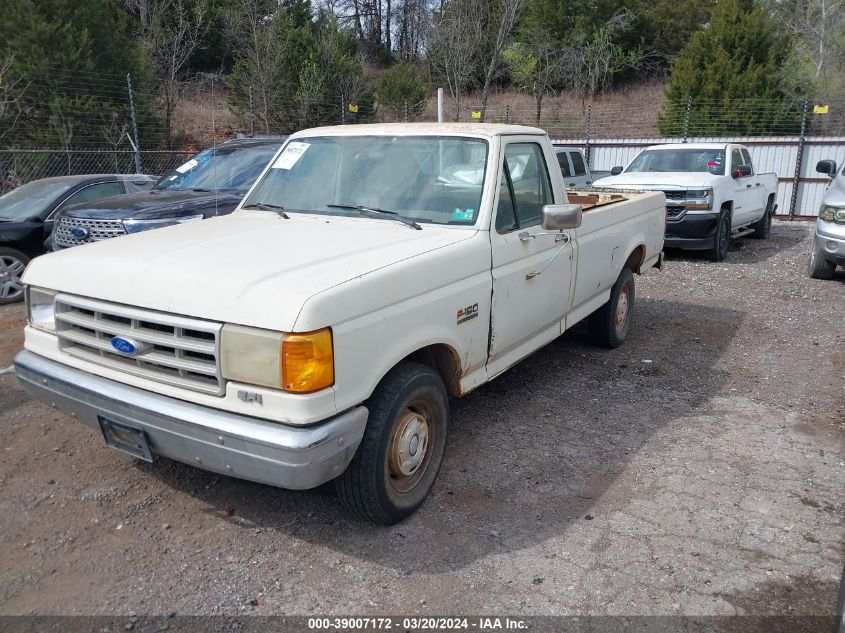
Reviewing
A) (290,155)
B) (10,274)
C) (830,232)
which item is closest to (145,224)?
(10,274)

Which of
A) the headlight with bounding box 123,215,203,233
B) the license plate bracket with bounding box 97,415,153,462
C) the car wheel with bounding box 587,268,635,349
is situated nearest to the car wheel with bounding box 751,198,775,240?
the car wheel with bounding box 587,268,635,349

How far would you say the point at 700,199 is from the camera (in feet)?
35.0

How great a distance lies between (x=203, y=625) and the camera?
9.53ft

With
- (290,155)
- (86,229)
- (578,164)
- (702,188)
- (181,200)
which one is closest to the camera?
(290,155)

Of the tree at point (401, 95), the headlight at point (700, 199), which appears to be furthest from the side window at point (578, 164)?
the tree at point (401, 95)

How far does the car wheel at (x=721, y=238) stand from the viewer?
11016 mm

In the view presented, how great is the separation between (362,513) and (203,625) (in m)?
0.88

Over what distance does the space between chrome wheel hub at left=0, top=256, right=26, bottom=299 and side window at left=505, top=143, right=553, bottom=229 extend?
6.35m

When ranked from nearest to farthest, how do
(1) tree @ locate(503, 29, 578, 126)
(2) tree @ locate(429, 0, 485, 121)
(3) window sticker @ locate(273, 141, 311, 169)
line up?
(3) window sticker @ locate(273, 141, 311, 169)
(2) tree @ locate(429, 0, 485, 121)
(1) tree @ locate(503, 29, 578, 126)

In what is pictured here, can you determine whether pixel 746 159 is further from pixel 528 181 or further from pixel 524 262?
pixel 524 262

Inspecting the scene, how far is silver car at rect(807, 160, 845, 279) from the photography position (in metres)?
8.86

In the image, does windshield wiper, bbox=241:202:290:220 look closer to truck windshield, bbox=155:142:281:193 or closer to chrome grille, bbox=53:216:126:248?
chrome grille, bbox=53:216:126:248

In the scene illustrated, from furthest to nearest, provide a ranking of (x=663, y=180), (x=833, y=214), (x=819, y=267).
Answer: (x=663, y=180), (x=819, y=267), (x=833, y=214)

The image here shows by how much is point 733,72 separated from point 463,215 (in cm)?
2398
